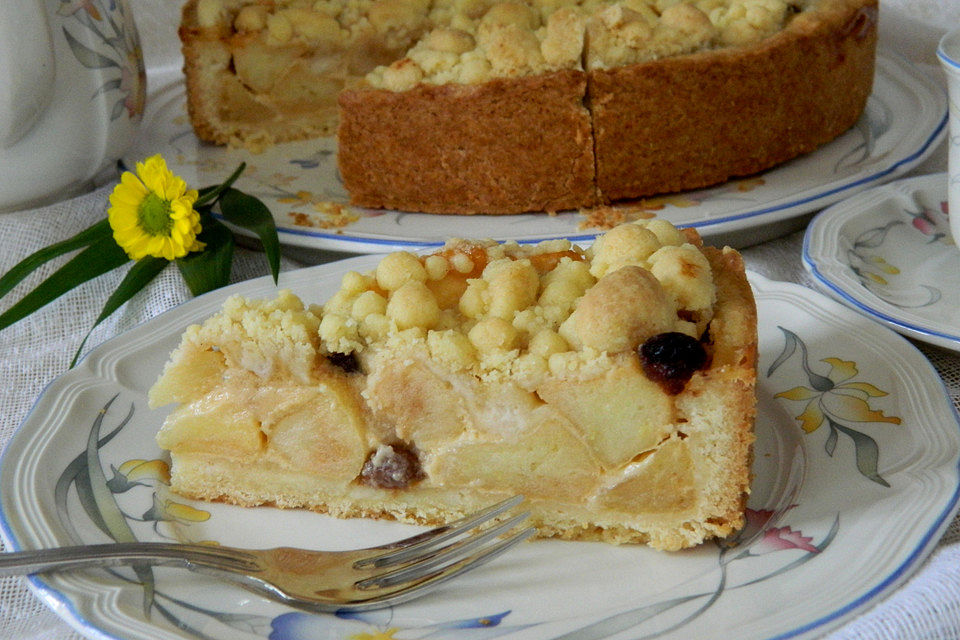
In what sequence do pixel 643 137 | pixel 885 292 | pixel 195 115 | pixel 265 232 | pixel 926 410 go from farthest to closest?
1. pixel 195 115
2. pixel 643 137
3. pixel 265 232
4. pixel 885 292
5. pixel 926 410

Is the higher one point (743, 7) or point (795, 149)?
point (743, 7)

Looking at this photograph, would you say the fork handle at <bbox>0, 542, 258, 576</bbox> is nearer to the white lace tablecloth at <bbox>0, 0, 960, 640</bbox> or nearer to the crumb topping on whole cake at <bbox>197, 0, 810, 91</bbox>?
the white lace tablecloth at <bbox>0, 0, 960, 640</bbox>

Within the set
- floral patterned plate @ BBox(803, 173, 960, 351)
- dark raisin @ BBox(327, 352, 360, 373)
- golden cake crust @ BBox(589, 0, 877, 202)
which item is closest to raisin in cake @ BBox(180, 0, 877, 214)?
golden cake crust @ BBox(589, 0, 877, 202)

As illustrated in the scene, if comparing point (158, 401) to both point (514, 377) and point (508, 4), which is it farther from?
point (508, 4)

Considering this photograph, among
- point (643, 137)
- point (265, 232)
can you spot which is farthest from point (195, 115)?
point (643, 137)

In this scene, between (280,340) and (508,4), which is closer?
(280,340)

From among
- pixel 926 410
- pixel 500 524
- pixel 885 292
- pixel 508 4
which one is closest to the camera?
pixel 500 524

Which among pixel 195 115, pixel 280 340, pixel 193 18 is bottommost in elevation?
pixel 195 115
